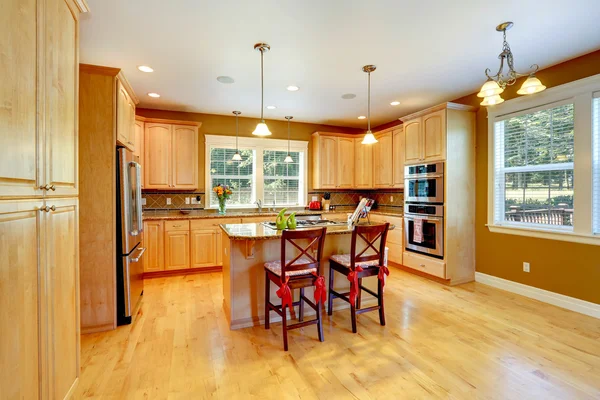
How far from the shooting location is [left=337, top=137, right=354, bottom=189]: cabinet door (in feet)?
19.1

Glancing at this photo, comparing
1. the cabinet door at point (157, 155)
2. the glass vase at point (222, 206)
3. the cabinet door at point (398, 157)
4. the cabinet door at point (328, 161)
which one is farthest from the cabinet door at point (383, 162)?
the cabinet door at point (157, 155)

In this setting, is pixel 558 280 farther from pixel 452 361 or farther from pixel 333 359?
pixel 333 359

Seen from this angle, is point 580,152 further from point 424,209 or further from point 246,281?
point 246,281

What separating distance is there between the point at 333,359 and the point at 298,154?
425 centimetres

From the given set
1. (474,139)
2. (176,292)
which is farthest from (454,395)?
(474,139)

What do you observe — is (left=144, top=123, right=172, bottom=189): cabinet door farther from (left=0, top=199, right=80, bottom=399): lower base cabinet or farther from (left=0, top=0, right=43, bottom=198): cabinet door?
(left=0, top=0, right=43, bottom=198): cabinet door

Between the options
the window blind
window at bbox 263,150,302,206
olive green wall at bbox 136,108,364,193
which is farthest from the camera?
window at bbox 263,150,302,206

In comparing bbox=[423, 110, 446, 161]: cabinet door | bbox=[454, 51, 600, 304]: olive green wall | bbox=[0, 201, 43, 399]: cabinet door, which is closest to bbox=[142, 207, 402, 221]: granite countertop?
bbox=[423, 110, 446, 161]: cabinet door

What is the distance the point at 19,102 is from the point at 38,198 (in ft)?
1.43

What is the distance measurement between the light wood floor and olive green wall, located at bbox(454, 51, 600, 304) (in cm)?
35

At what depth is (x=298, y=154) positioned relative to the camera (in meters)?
5.86

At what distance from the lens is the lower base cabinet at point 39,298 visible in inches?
44.8

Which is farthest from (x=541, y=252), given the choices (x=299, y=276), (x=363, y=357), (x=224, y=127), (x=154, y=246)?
(x=154, y=246)

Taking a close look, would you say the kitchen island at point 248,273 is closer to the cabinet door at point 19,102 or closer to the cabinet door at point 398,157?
the cabinet door at point 19,102
